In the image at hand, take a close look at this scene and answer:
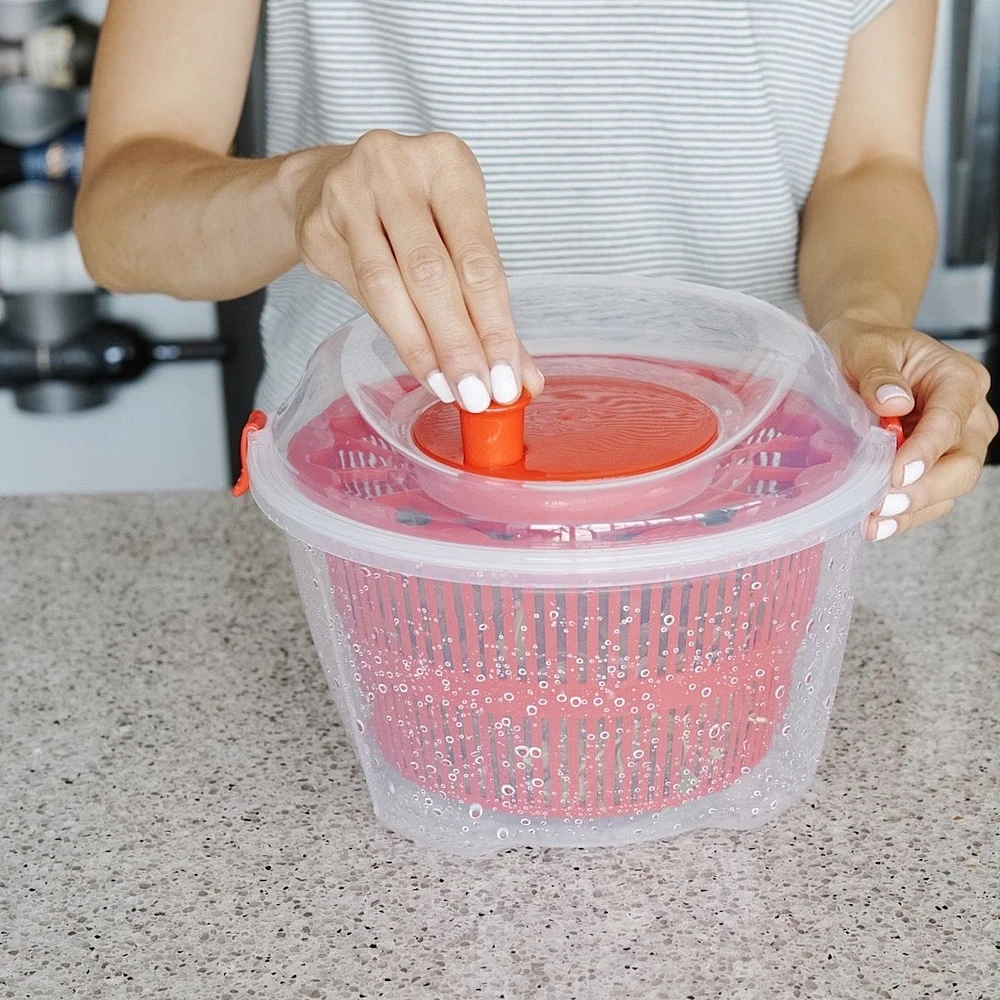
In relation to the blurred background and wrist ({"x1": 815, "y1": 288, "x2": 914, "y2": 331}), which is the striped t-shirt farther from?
the blurred background

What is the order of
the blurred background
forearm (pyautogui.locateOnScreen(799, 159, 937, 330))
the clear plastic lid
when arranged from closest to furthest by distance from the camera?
the clear plastic lid
forearm (pyautogui.locateOnScreen(799, 159, 937, 330))
the blurred background

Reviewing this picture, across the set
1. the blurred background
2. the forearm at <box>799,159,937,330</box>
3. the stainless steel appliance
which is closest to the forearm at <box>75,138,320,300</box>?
the forearm at <box>799,159,937,330</box>

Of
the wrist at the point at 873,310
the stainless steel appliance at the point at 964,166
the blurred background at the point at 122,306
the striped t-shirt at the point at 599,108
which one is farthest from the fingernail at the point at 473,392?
the stainless steel appliance at the point at 964,166

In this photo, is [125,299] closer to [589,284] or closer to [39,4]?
[39,4]

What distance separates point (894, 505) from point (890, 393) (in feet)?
0.18

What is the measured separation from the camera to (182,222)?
2.70ft

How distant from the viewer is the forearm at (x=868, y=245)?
2.87 ft

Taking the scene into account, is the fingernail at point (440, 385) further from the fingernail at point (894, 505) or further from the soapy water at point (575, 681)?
the fingernail at point (894, 505)

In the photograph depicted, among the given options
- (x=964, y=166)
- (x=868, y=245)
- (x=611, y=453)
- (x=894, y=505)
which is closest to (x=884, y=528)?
(x=894, y=505)

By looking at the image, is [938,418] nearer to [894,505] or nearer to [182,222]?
[894,505]

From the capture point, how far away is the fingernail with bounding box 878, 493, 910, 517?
0.61 metres

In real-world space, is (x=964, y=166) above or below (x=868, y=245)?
below

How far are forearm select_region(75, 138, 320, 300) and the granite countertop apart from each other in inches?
8.7

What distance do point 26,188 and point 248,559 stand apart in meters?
0.96
